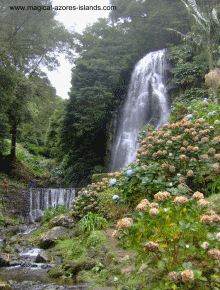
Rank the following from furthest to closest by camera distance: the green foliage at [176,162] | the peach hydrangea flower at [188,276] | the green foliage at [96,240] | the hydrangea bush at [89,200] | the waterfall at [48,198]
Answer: the waterfall at [48,198]
the hydrangea bush at [89,200]
the green foliage at [96,240]
the green foliage at [176,162]
the peach hydrangea flower at [188,276]

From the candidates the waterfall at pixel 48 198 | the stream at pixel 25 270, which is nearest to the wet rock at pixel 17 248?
the stream at pixel 25 270

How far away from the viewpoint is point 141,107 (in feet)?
48.4

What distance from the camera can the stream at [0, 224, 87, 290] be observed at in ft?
12.6

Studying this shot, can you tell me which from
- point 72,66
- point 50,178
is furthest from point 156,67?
point 50,178

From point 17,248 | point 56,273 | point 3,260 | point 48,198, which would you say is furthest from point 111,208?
point 48,198

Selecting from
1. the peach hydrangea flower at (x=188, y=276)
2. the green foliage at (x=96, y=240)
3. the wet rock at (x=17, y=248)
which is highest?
the peach hydrangea flower at (x=188, y=276)

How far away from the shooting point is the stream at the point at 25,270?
12.6 ft

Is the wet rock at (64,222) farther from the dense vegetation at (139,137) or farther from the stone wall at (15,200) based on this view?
the stone wall at (15,200)

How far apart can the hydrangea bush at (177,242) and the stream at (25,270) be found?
1.92 metres

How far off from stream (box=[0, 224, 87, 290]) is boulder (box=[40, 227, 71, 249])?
253 mm

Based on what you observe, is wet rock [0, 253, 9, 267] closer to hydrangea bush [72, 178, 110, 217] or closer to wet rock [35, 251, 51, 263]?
wet rock [35, 251, 51, 263]

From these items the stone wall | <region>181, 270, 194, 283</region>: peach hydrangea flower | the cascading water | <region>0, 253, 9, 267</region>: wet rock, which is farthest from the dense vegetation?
<region>0, 253, 9, 267</region>: wet rock

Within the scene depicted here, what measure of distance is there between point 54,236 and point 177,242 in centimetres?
520

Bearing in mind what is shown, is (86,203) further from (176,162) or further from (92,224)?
(176,162)
